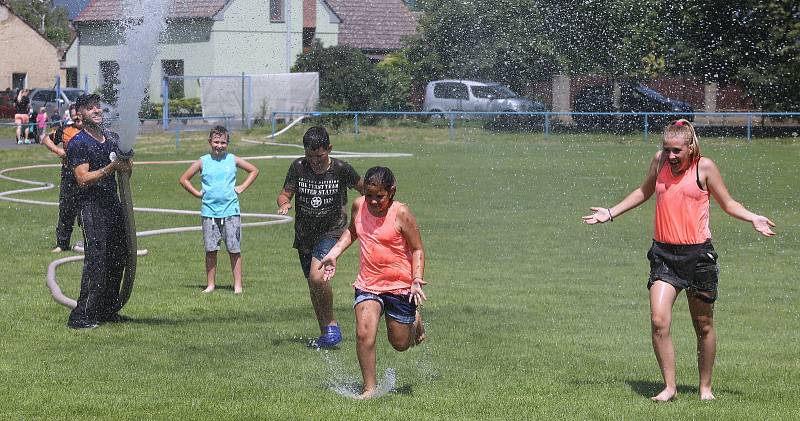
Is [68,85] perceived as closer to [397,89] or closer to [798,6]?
[397,89]

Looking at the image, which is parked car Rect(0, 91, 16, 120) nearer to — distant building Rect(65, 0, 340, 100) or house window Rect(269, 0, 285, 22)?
distant building Rect(65, 0, 340, 100)

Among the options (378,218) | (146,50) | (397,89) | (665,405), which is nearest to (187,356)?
(378,218)

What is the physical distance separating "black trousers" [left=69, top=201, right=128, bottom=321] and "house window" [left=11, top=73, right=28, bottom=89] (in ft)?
227

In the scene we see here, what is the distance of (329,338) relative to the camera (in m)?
9.96

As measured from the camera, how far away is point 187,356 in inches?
371

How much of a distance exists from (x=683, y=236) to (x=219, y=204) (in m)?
6.26

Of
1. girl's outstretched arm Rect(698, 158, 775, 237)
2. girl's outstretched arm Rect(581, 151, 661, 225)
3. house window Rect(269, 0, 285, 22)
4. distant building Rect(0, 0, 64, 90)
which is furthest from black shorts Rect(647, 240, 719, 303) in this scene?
distant building Rect(0, 0, 64, 90)

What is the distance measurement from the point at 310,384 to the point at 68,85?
66284mm

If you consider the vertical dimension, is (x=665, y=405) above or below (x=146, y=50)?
below

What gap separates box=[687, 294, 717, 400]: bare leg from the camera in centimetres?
802

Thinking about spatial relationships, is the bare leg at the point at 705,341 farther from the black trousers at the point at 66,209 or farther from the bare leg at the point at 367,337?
the black trousers at the point at 66,209

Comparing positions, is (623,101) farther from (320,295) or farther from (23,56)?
(23,56)

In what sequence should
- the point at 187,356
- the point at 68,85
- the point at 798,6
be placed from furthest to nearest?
the point at 68,85 < the point at 798,6 < the point at 187,356

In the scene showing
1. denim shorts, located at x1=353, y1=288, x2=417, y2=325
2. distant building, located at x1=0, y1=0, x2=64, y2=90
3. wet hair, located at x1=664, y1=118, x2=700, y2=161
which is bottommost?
denim shorts, located at x1=353, y1=288, x2=417, y2=325
